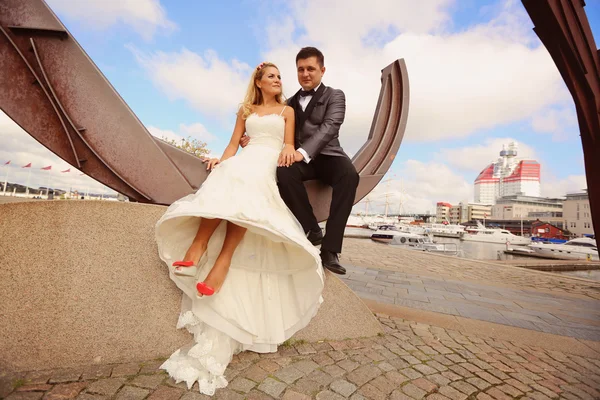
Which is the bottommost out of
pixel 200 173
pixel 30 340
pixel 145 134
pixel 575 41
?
pixel 30 340

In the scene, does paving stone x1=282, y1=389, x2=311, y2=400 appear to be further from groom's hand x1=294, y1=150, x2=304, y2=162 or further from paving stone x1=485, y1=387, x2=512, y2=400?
groom's hand x1=294, y1=150, x2=304, y2=162

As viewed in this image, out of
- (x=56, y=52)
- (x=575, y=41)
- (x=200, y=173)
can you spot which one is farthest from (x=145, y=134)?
(x=575, y=41)

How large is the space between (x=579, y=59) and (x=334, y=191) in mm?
2839

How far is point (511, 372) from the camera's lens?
2518 mm

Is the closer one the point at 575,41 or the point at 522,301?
the point at 575,41

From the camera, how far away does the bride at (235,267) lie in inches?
75.6

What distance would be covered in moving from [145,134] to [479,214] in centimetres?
11460

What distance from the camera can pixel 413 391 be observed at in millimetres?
2062

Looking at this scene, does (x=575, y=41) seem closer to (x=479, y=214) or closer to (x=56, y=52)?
(x=56, y=52)

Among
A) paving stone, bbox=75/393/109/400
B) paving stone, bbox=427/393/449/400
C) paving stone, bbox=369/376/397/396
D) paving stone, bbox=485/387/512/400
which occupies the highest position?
paving stone, bbox=75/393/109/400

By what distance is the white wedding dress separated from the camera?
75.5 inches

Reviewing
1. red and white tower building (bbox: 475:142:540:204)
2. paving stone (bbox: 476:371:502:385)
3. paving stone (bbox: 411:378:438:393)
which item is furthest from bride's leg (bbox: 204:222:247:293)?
red and white tower building (bbox: 475:142:540:204)

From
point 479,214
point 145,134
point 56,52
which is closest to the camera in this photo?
point 56,52

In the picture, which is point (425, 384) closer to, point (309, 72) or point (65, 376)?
point (65, 376)
